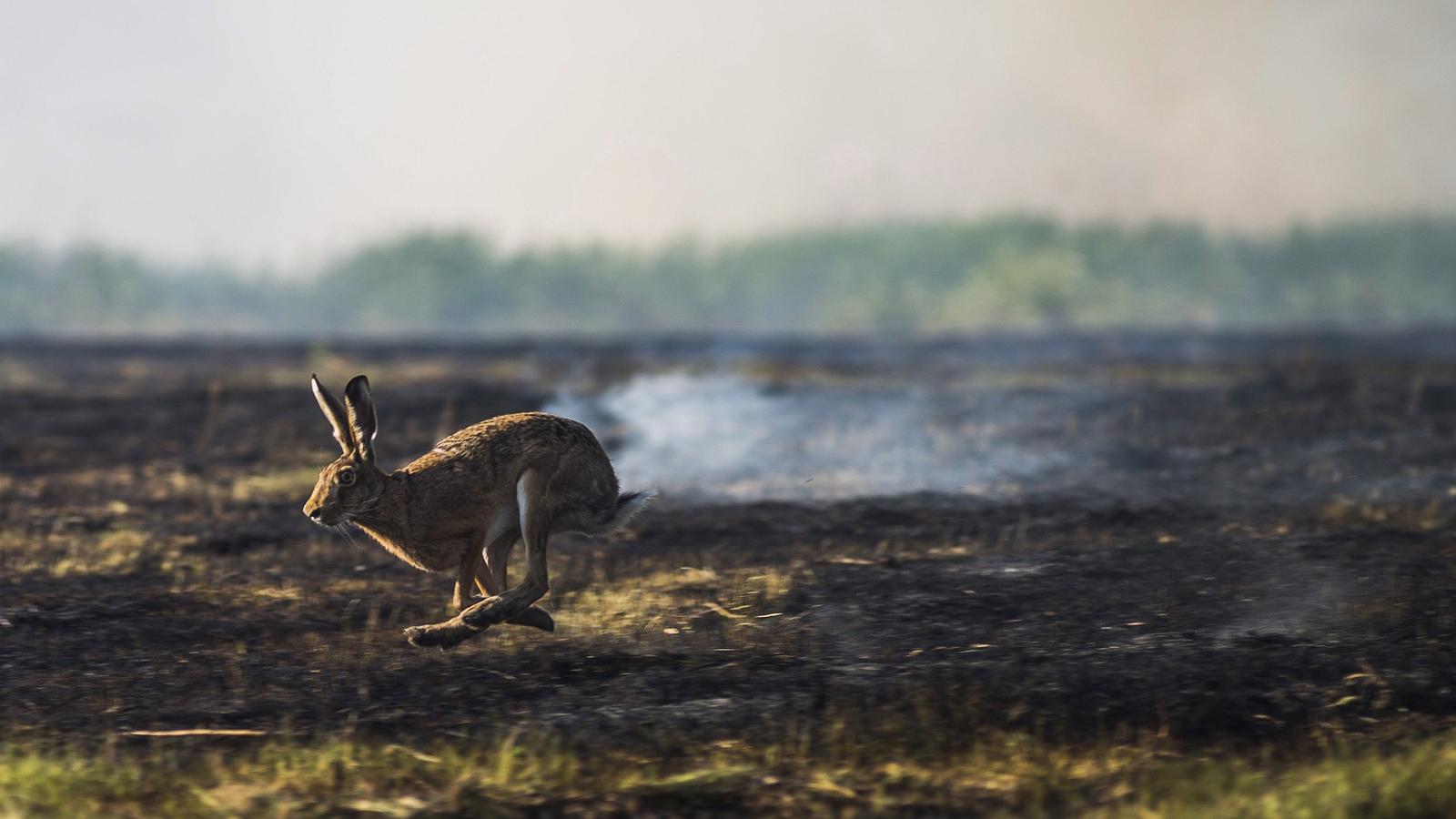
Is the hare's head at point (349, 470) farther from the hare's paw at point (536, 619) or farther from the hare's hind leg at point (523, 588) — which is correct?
the hare's paw at point (536, 619)

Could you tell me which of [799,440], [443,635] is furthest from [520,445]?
[799,440]

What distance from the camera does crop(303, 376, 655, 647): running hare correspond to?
914 cm

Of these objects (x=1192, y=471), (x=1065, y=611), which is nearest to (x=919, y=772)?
(x=1065, y=611)

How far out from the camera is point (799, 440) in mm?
23500

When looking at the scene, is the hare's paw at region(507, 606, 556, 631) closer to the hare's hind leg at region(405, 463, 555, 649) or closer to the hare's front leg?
the hare's hind leg at region(405, 463, 555, 649)

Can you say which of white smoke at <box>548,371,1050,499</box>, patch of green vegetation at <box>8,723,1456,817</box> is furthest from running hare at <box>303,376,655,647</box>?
white smoke at <box>548,371,1050,499</box>

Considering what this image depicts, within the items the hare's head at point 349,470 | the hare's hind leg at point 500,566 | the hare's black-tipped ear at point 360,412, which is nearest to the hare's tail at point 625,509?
the hare's hind leg at point 500,566

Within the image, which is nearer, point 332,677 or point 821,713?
point 821,713

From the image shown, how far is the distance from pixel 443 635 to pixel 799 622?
2410mm

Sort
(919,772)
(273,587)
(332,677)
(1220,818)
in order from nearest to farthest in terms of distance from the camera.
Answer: (1220,818) < (919,772) < (332,677) < (273,587)

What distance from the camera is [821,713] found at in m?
8.12

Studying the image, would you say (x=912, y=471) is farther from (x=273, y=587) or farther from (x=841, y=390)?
(x=841, y=390)

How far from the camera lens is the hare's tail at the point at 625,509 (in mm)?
9734

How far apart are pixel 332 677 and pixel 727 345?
43902 mm
